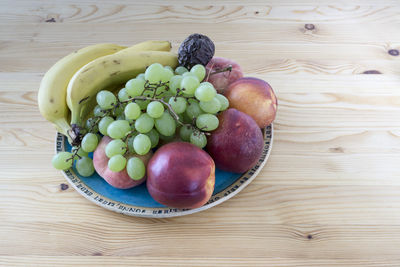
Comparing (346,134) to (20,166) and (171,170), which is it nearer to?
(171,170)

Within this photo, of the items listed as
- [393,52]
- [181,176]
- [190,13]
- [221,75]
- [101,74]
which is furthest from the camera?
[190,13]

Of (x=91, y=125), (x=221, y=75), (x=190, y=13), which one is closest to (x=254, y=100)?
(x=221, y=75)

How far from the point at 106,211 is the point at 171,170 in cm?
17

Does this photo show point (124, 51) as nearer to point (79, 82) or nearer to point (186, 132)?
point (79, 82)

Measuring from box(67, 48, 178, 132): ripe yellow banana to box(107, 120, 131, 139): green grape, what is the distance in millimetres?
76

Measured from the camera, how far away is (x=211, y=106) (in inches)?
22.4

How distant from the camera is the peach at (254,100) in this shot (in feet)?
2.17

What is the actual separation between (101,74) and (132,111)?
0.14m

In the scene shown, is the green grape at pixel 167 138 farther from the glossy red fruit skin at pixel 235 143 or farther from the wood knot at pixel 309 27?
the wood knot at pixel 309 27

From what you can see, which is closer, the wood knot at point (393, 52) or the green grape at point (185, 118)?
the green grape at point (185, 118)

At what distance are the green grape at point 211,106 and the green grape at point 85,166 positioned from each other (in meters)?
0.23

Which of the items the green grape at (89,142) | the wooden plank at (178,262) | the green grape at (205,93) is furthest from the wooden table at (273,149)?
the green grape at (205,93)

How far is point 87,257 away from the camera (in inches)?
21.3

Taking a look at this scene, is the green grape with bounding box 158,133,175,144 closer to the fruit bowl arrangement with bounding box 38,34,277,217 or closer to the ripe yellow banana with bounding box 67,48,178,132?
the fruit bowl arrangement with bounding box 38,34,277,217
